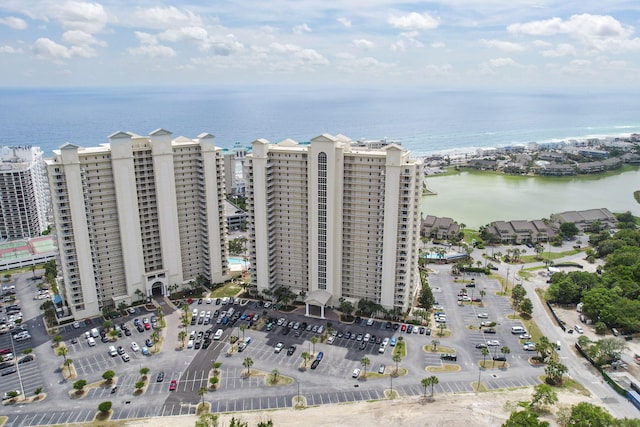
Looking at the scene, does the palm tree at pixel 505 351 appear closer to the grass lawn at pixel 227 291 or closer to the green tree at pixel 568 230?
the grass lawn at pixel 227 291

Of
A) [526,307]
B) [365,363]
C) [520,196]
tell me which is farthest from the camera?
[520,196]

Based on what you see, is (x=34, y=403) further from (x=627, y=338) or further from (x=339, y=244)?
(x=627, y=338)

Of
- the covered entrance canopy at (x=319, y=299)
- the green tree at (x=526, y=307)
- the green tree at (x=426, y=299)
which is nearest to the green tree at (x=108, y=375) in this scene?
the covered entrance canopy at (x=319, y=299)

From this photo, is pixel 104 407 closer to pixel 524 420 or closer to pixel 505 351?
pixel 524 420

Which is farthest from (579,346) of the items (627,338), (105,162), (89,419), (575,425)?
(105,162)

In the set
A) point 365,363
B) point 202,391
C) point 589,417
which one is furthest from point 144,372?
point 589,417

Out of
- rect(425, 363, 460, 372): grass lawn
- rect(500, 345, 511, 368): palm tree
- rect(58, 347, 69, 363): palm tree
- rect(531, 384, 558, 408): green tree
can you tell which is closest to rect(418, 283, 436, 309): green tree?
rect(425, 363, 460, 372): grass lawn

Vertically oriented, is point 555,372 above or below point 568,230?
below
